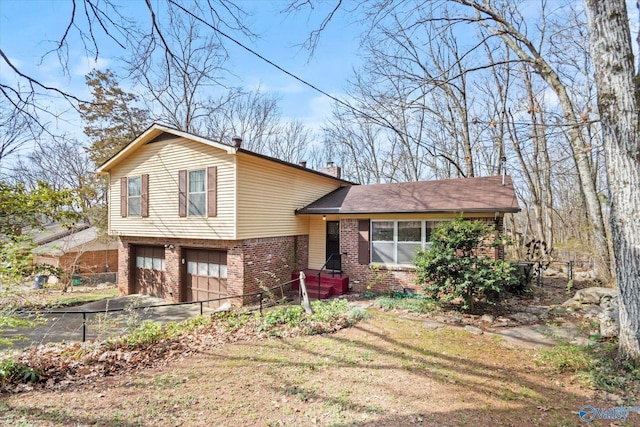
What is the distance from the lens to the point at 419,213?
10.0 m

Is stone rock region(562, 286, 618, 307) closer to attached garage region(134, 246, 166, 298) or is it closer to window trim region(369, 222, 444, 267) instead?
window trim region(369, 222, 444, 267)

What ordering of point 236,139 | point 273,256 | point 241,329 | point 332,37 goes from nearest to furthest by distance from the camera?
point 332,37 → point 241,329 → point 236,139 → point 273,256

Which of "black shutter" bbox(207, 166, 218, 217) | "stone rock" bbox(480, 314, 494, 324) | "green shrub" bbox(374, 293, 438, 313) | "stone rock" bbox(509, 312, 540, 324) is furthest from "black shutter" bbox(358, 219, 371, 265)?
"black shutter" bbox(207, 166, 218, 217)

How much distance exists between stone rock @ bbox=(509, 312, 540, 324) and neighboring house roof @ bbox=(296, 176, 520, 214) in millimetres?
2815

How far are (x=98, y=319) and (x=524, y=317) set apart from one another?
31.9 feet

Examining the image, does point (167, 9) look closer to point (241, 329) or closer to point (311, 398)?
point (311, 398)

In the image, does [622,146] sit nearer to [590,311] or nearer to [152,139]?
[590,311]

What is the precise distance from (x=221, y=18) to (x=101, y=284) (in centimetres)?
1850

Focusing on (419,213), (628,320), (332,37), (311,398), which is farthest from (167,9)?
(419,213)

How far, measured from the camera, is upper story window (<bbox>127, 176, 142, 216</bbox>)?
38.7ft

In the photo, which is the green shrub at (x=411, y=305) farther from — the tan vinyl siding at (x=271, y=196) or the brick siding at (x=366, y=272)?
the tan vinyl siding at (x=271, y=196)

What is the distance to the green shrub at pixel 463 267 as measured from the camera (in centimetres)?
712

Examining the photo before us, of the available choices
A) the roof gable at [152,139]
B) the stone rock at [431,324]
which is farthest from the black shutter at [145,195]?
the stone rock at [431,324]

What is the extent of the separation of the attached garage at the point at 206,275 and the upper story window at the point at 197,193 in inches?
61.6
